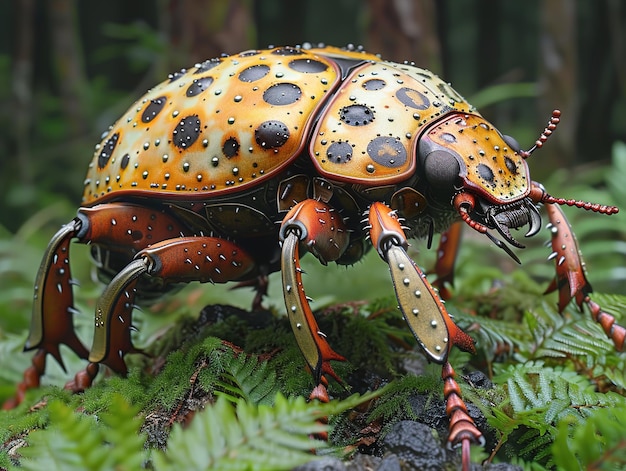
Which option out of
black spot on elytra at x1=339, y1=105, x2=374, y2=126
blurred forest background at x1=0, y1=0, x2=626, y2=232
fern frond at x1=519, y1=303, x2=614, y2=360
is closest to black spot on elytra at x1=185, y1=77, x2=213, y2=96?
black spot on elytra at x1=339, y1=105, x2=374, y2=126

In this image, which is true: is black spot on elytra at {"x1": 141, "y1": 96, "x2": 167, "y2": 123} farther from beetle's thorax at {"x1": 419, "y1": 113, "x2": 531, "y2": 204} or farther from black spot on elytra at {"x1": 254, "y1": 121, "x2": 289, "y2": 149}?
beetle's thorax at {"x1": 419, "y1": 113, "x2": 531, "y2": 204}

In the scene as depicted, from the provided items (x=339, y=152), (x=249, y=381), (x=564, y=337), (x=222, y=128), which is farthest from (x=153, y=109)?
(x=564, y=337)

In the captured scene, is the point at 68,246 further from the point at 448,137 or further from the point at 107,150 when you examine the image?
the point at 448,137

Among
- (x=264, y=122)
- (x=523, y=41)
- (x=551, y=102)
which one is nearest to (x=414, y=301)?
(x=264, y=122)

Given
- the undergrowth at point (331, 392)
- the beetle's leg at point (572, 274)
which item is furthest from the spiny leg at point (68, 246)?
the beetle's leg at point (572, 274)

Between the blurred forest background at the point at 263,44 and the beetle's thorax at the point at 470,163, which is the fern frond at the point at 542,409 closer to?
the beetle's thorax at the point at 470,163

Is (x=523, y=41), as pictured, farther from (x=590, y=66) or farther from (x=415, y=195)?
(x=415, y=195)

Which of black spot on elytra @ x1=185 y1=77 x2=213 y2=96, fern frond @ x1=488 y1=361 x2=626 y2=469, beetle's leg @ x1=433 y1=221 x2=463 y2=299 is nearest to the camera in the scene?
fern frond @ x1=488 y1=361 x2=626 y2=469
